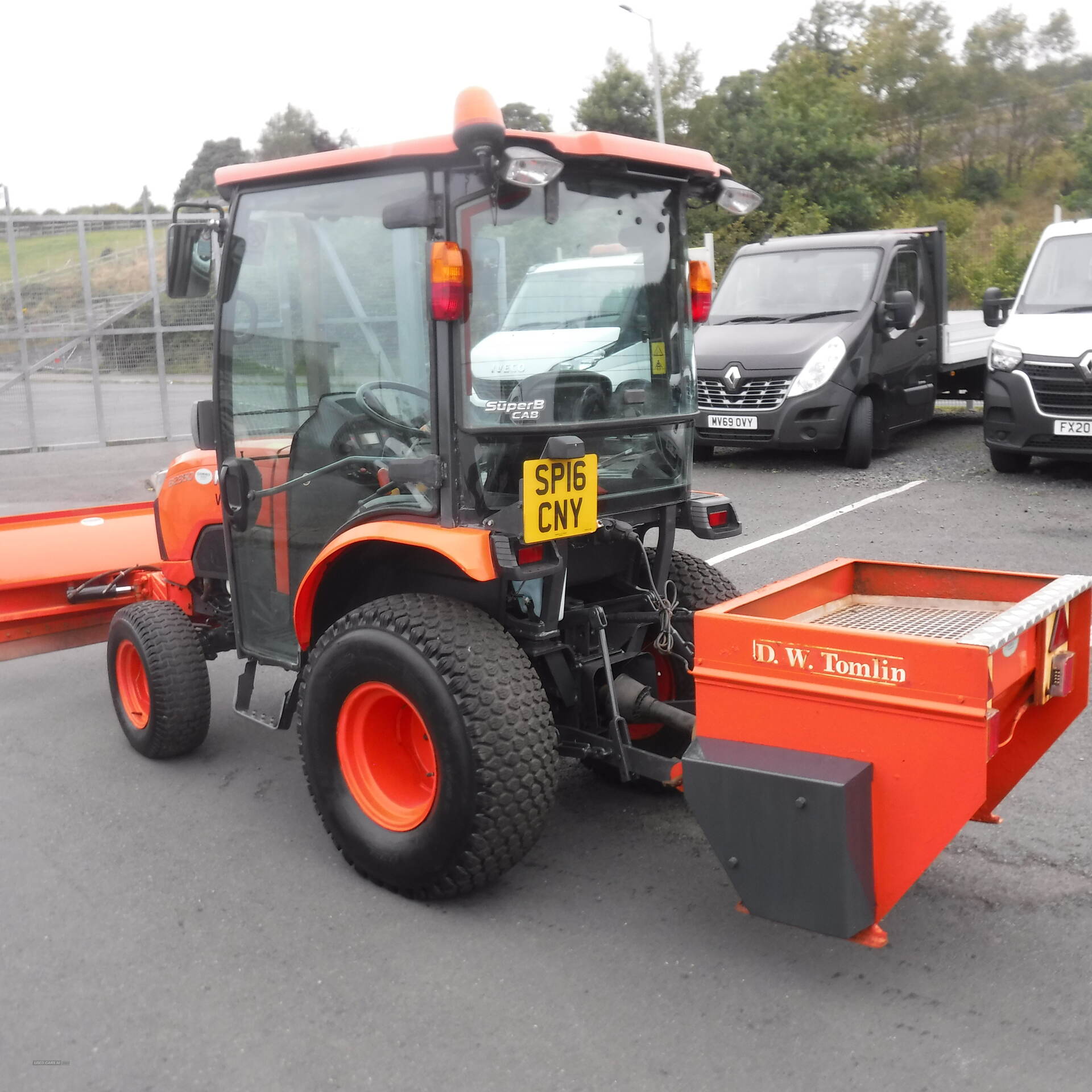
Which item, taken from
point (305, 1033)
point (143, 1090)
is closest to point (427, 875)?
point (305, 1033)

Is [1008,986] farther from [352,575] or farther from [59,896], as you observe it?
[59,896]

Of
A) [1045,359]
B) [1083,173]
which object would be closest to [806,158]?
[1083,173]

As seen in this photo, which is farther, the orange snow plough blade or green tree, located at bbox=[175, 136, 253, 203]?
green tree, located at bbox=[175, 136, 253, 203]

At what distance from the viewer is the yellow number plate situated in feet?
11.3

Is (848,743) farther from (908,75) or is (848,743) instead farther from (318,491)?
(908,75)

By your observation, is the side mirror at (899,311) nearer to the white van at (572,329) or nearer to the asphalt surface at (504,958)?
the asphalt surface at (504,958)

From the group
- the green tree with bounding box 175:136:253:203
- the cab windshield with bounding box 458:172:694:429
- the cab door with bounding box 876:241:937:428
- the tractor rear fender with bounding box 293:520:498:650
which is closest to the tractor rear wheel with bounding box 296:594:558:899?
the tractor rear fender with bounding box 293:520:498:650

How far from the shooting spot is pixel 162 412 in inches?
648

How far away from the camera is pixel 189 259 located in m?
4.20

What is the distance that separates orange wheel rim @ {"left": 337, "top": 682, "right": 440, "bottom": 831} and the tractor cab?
1.36 ft

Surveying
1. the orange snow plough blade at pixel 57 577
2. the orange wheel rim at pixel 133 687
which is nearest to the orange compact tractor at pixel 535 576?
the orange wheel rim at pixel 133 687

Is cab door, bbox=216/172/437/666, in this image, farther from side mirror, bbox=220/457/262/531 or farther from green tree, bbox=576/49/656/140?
green tree, bbox=576/49/656/140

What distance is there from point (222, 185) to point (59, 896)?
243cm

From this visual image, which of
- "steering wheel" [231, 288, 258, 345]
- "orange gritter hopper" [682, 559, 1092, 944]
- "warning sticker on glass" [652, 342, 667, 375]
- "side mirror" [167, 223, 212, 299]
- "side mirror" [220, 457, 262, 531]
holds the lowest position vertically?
"orange gritter hopper" [682, 559, 1092, 944]
